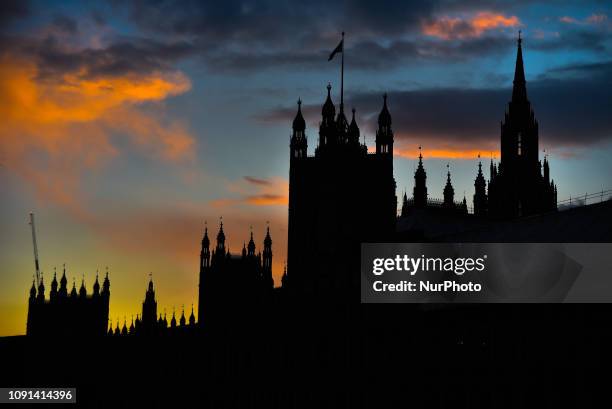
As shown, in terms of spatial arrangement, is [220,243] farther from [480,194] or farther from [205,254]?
[480,194]

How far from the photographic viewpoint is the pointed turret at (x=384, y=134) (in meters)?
151

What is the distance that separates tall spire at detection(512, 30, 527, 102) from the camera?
155125mm

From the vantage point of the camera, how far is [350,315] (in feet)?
381

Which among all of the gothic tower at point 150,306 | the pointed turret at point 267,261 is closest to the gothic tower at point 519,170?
the pointed turret at point 267,261

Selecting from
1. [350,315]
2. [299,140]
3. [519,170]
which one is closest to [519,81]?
[519,170]

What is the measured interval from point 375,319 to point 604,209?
26242mm

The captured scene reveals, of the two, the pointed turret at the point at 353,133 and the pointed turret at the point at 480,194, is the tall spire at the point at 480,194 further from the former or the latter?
the pointed turret at the point at 353,133

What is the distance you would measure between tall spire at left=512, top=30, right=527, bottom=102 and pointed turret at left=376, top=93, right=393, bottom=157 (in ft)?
61.3

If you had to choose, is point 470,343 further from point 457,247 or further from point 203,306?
point 203,306

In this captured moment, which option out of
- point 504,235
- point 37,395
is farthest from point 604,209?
point 37,395

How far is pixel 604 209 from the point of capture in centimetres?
9419

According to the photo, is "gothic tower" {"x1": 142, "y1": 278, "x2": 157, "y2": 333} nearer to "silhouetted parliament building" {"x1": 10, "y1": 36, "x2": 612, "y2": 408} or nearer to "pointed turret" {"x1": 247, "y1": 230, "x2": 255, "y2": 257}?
"silhouetted parliament building" {"x1": 10, "y1": 36, "x2": 612, "y2": 408}

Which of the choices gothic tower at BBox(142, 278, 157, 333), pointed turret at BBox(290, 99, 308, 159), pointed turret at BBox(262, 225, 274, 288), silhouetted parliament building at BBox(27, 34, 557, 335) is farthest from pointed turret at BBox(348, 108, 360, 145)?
gothic tower at BBox(142, 278, 157, 333)

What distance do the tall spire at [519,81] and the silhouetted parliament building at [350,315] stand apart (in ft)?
0.67
